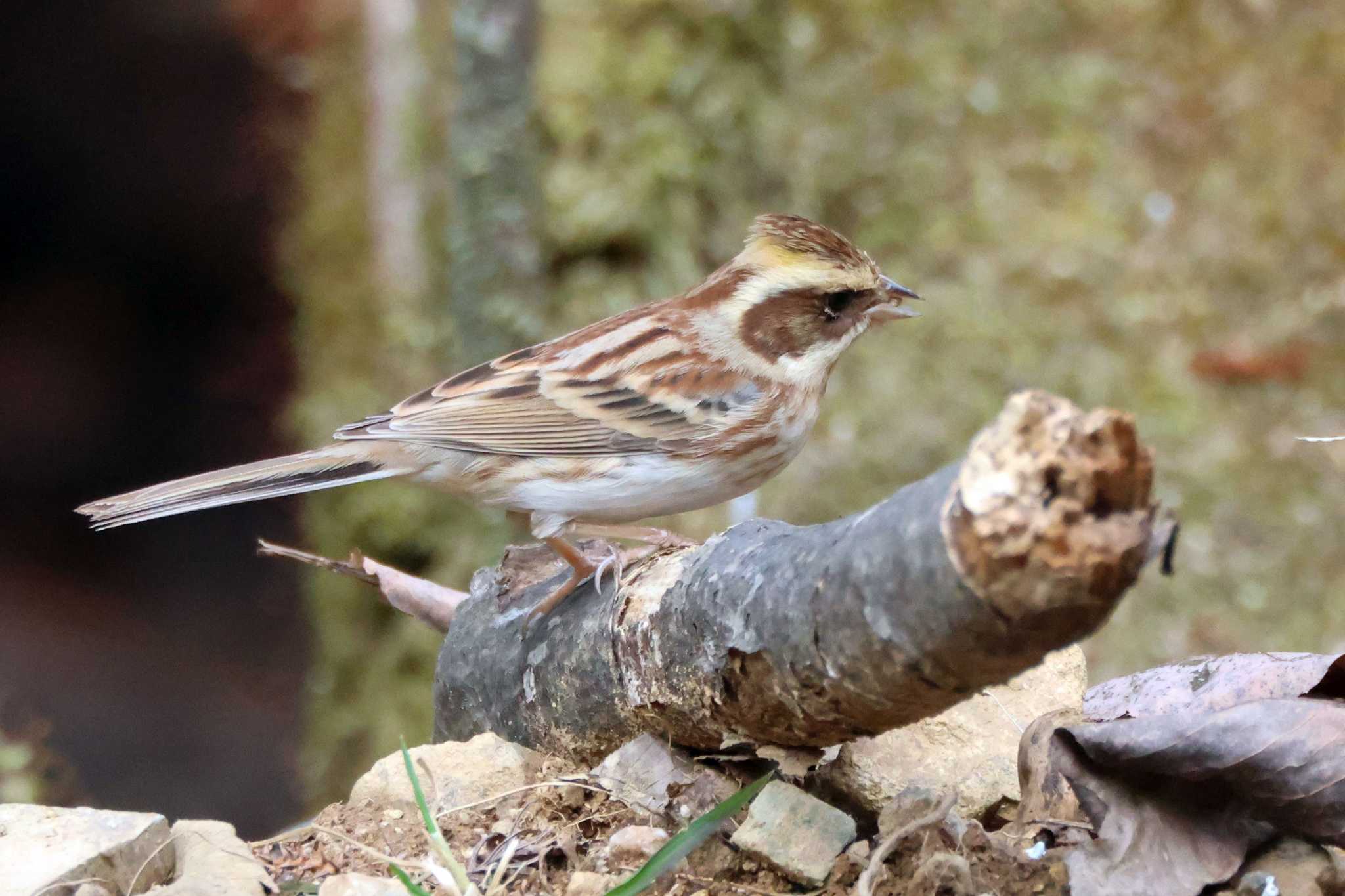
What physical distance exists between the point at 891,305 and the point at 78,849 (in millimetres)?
2942

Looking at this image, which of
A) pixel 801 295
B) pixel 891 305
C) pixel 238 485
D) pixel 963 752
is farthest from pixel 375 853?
pixel 891 305

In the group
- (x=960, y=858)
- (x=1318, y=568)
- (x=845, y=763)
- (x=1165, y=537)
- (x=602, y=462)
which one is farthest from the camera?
(x=1318, y=568)

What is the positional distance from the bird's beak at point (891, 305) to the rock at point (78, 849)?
2.71m

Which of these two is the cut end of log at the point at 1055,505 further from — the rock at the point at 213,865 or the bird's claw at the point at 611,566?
the rock at the point at 213,865

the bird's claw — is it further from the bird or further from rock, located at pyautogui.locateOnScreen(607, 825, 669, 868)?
rock, located at pyautogui.locateOnScreen(607, 825, 669, 868)

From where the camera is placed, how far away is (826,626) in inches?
86.7

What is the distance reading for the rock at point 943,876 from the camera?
2342 millimetres

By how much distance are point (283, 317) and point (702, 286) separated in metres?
3.80

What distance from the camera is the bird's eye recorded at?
4270 mm

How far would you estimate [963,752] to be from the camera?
3.00 m

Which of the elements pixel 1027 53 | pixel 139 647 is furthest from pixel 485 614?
pixel 1027 53

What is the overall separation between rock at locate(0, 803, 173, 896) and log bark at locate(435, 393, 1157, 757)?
0.96 m

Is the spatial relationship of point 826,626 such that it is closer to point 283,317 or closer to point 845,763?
point 845,763

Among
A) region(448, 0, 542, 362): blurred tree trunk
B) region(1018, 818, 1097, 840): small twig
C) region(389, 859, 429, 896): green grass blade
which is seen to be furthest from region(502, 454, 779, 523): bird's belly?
→ region(448, 0, 542, 362): blurred tree trunk
